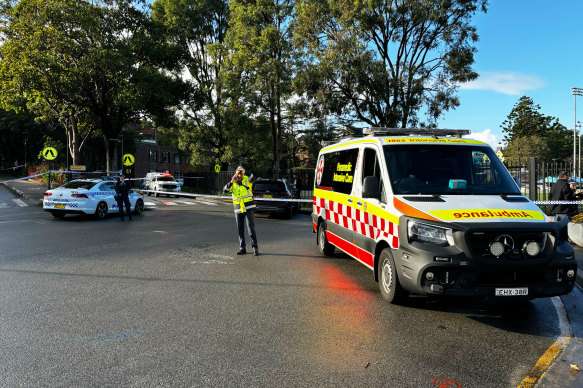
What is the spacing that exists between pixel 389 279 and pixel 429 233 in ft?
3.41

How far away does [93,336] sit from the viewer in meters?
4.36

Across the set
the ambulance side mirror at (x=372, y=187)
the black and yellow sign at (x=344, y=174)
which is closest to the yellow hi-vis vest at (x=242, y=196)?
the black and yellow sign at (x=344, y=174)

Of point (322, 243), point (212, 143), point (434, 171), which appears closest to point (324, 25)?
point (212, 143)

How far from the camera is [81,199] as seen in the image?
1568 centimetres

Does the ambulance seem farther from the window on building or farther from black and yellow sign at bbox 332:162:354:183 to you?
the window on building

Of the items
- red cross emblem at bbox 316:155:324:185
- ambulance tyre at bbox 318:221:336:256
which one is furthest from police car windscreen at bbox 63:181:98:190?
ambulance tyre at bbox 318:221:336:256

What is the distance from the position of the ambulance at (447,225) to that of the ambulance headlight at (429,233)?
0.01 meters

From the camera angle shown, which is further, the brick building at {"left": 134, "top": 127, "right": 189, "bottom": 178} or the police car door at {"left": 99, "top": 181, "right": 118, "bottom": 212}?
the brick building at {"left": 134, "top": 127, "right": 189, "bottom": 178}

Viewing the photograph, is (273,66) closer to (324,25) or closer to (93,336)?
(324,25)

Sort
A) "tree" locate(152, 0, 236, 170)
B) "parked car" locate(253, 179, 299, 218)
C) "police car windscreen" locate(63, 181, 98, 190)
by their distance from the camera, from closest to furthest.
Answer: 1. "police car windscreen" locate(63, 181, 98, 190)
2. "parked car" locate(253, 179, 299, 218)
3. "tree" locate(152, 0, 236, 170)

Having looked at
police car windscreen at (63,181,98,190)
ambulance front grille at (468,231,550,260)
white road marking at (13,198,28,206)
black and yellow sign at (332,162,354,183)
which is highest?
black and yellow sign at (332,162,354,183)

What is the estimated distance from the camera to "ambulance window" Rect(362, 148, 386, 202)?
6138 millimetres

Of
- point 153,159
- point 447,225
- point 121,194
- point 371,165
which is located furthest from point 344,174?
point 153,159

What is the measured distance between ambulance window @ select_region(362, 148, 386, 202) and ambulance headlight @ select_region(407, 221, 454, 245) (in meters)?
0.95
